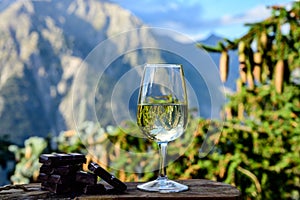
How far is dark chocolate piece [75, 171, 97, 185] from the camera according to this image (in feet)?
3.89

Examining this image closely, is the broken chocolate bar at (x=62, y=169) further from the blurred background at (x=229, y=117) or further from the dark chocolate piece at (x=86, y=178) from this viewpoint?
the blurred background at (x=229, y=117)

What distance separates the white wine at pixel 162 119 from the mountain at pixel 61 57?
917mm

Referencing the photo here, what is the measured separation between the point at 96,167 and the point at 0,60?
280 cm

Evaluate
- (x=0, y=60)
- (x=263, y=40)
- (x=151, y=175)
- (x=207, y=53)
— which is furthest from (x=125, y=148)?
(x=0, y=60)

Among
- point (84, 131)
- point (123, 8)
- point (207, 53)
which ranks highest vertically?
point (123, 8)

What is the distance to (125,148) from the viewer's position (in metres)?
2.41

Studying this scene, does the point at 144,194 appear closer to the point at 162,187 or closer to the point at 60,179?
the point at 162,187

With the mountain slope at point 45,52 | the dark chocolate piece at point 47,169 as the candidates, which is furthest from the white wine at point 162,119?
the mountain slope at point 45,52

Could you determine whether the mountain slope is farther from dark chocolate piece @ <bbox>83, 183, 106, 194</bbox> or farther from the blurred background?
dark chocolate piece @ <bbox>83, 183, 106, 194</bbox>

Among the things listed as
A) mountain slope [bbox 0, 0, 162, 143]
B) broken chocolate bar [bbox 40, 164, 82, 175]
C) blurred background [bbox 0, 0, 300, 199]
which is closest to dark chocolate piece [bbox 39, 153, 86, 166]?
broken chocolate bar [bbox 40, 164, 82, 175]

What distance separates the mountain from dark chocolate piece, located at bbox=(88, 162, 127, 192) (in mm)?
885

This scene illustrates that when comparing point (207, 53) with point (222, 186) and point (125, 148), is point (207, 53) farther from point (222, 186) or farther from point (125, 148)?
point (222, 186)

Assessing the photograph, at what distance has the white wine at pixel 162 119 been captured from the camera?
114 centimetres

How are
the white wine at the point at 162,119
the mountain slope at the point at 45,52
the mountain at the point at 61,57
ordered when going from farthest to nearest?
the mountain slope at the point at 45,52, the mountain at the point at 61,57, the white wine at the point at 162,119
